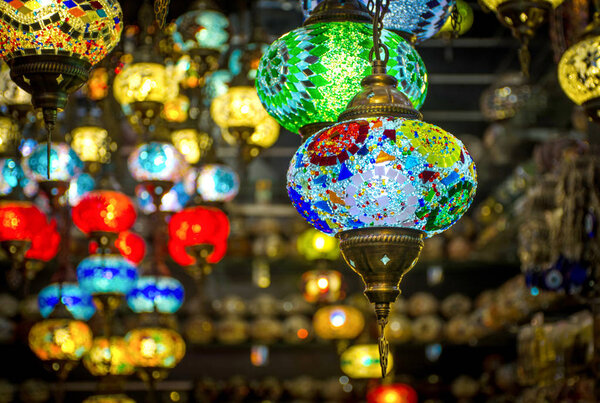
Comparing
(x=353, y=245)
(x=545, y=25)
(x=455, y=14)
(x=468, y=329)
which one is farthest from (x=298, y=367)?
(x=353, y=245)

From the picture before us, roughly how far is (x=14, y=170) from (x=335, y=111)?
202 centimetres

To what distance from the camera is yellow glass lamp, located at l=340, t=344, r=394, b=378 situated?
523 cm

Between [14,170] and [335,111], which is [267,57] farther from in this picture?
[14,170]

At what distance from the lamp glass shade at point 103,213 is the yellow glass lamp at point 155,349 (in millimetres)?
542

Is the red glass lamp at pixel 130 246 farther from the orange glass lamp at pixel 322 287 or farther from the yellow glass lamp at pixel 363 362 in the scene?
the yellow glass lamp at pixel 363 362

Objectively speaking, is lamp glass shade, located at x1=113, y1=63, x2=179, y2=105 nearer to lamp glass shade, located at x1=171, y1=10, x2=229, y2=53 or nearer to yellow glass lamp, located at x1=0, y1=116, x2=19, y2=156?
lamp glass shade, located at x1=171, y1=10, x2=229, y2=53

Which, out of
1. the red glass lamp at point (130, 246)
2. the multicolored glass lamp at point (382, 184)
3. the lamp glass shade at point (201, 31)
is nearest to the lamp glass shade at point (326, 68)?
the multicolored glass lamp at point (382, 184)

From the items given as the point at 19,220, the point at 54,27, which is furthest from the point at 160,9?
the point at 19,220

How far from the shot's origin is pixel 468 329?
6.03m

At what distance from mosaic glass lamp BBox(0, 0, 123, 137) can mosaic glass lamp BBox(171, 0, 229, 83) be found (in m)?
1.92

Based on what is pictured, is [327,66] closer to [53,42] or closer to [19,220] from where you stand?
[53,42]

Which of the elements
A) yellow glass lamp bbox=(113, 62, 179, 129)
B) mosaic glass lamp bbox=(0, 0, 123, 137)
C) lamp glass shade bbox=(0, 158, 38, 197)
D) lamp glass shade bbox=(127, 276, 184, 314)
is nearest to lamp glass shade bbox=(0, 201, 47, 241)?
lamp glass shade bbox=(0, 158, 38, 197)

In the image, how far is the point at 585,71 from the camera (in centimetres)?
216

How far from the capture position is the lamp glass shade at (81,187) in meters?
4.05
